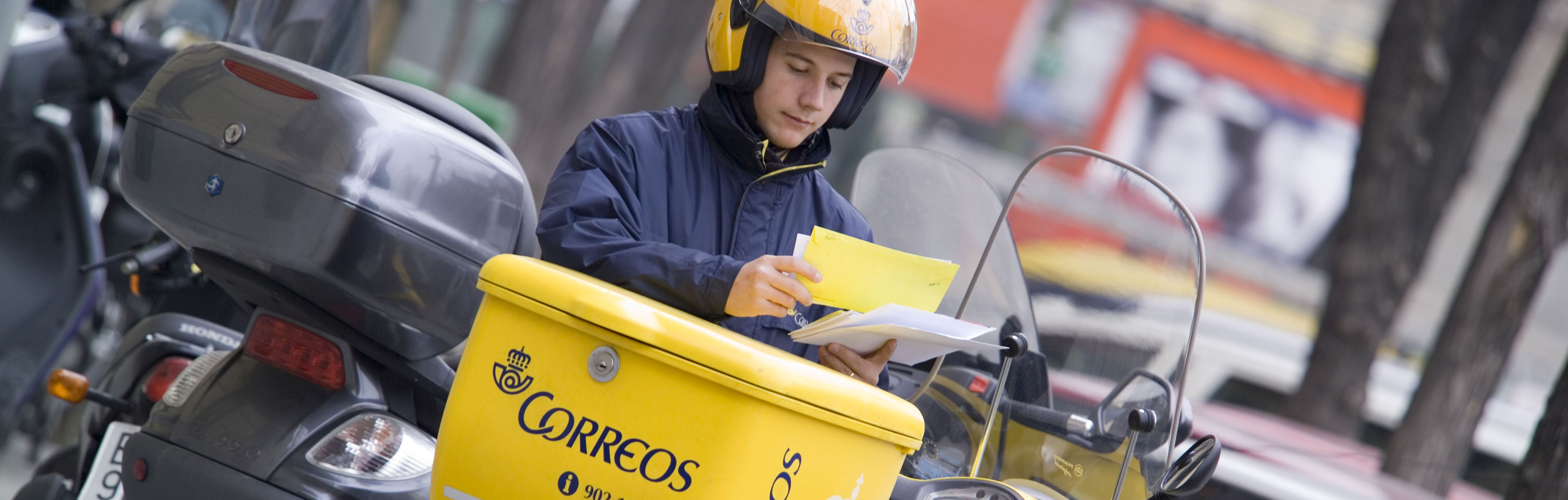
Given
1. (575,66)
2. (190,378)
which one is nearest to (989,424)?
(190,378)

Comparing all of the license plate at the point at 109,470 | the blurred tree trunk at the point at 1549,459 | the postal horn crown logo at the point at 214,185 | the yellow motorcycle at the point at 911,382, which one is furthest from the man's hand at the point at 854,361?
the blurred tree trunk at the point at 1549,459

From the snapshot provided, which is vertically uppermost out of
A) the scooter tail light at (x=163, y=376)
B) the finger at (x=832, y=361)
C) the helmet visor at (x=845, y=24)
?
the helmet visor at (x=845, y=24)

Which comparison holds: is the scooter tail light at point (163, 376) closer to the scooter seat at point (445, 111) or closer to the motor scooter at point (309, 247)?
the motor scooter at point (309, 247)

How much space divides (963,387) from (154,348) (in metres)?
1.63

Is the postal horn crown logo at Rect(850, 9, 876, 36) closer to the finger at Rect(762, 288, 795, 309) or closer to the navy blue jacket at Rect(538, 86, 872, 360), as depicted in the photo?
the navy blue jacket at Rect(538, 86, 872, 360)

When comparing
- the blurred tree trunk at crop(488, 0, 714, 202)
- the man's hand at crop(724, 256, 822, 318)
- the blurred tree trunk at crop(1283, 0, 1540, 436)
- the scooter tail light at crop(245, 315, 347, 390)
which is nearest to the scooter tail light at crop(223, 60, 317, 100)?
the scooter tail light at crop(245, 315, 347, 390)

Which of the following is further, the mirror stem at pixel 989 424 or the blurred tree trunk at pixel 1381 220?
the blurred tree trunk at pixel 1381 220

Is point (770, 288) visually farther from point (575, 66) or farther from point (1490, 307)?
point (575, 66)

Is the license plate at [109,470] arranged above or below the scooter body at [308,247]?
below

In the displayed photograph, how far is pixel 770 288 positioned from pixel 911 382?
0.87 metres

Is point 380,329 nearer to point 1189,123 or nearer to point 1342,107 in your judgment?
point 1189,123

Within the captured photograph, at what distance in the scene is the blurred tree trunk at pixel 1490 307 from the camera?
5289 millimetres

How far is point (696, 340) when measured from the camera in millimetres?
1452

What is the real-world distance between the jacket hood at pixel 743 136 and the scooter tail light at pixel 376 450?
27.7 inches
